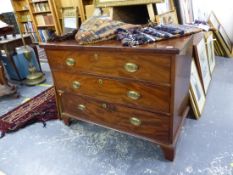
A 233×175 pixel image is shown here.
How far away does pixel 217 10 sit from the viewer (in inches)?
102

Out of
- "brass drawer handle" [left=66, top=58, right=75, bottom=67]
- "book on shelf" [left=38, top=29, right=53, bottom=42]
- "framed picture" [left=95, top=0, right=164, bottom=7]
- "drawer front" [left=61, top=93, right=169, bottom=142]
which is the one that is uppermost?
"framed picture" [left=95, top=0, right=164, bottom=7]

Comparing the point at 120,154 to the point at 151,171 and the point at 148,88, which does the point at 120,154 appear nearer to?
the point at 151,171

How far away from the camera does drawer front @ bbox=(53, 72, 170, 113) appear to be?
41.6 inches

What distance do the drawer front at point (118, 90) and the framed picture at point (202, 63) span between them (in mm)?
758

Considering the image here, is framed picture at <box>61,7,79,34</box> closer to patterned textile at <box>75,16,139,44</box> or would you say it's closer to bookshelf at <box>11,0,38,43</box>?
bookshelf at <box>11,0,38,43</box>

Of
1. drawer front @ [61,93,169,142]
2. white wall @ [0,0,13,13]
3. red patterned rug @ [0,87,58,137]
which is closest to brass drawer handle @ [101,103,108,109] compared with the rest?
drawer front @ [61,93,169,142]

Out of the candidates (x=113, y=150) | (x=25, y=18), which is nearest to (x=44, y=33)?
(x=25, y=18)

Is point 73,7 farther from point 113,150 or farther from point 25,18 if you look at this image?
point 113,150

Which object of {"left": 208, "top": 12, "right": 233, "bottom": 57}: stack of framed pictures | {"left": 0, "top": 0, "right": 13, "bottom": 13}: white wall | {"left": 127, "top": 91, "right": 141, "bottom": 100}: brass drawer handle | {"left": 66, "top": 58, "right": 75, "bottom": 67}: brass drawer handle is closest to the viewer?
{"left": 127, "top": 91, "right": 141, "bottom": 100}: brass drawer handle

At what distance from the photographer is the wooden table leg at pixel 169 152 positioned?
1.15 meters

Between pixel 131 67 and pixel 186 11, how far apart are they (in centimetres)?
149

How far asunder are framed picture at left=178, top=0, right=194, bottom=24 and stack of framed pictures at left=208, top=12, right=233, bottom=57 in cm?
36

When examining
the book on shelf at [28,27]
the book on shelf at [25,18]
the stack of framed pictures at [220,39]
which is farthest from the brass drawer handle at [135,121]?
the book on shelf at [25,18]

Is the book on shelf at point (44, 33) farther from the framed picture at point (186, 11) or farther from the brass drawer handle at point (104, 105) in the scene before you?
the brass drawer handle at point (104, 105)
